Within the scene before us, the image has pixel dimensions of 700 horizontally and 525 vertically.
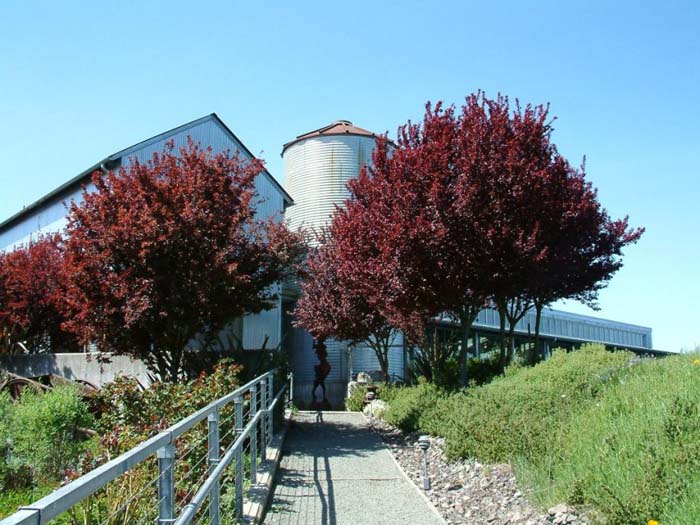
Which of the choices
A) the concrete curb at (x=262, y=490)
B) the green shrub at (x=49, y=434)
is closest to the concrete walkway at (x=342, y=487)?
the concrete curb at (x=262, y=490)

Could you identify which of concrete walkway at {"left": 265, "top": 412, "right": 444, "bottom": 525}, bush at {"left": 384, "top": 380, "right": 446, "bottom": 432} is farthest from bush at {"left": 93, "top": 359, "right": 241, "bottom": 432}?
bush at {"left": 384, "top": 380, "right": 446, "bottom": 432}

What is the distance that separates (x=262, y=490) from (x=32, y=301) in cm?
1472

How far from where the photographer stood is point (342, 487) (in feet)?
28.8

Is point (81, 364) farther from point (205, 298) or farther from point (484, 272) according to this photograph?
point (484, 272)

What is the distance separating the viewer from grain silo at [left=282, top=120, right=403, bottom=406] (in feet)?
82.9

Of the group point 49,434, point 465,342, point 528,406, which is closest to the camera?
point 49,434

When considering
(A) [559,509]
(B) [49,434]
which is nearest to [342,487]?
(A) [559,509]

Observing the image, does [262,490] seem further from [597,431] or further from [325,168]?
[325,168]

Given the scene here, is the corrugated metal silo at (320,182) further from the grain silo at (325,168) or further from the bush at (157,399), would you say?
the bush at (157,399)

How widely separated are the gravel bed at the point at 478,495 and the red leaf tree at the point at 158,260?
4.76m

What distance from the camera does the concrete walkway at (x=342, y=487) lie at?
7.37m

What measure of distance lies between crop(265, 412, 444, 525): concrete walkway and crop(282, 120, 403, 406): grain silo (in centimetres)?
1188

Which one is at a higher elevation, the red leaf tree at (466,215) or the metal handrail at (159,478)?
the red leaf tree at (466,215)

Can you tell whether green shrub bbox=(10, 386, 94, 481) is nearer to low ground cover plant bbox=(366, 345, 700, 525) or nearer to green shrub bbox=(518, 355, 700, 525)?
low ground cover plant bbox=(366, 345, 700, 525)
